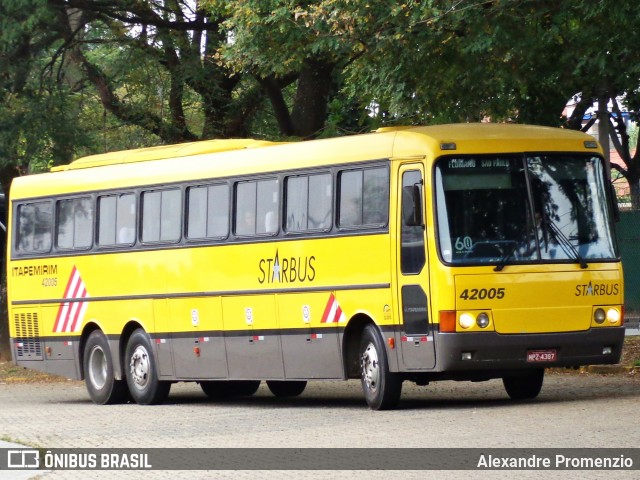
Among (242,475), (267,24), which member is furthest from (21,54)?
(242,475)

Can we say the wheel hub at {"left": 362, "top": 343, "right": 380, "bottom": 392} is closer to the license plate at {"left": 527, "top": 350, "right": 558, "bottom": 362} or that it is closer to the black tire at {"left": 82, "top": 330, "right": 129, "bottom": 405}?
the license plate at {"left": 527, "top": 350, "right": 558, "bottom": 362}

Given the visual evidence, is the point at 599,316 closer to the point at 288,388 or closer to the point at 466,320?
the point at 466,320

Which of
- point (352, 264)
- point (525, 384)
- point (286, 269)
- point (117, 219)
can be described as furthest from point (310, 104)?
point (525, 384)

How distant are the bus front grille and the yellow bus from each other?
1129mm

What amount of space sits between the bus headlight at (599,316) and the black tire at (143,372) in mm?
6574

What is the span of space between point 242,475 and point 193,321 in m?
8.93

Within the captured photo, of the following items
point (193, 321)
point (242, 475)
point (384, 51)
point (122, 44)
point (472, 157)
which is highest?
point (122, 44)

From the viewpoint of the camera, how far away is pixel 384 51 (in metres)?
20.0

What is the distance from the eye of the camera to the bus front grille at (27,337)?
23.5 metres

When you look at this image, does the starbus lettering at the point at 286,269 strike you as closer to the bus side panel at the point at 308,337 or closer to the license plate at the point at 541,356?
the bus side panel at the point at 308,337

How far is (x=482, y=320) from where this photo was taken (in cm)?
1641

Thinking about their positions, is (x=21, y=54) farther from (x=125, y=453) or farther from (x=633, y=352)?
(x=125, y=453)

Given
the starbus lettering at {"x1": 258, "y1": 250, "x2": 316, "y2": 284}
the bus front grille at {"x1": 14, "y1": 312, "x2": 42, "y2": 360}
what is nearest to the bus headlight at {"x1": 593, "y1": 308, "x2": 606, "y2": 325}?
the starbus lettering at {"x1": 258, "y1": 250, "x2": 316, "y2": 284}

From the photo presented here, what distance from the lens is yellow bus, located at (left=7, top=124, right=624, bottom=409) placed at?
1656 cm
